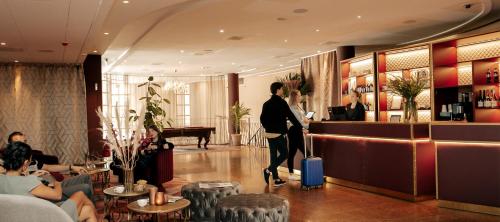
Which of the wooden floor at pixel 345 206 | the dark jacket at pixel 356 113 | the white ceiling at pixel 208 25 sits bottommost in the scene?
the wooden floor at pixel 345 206

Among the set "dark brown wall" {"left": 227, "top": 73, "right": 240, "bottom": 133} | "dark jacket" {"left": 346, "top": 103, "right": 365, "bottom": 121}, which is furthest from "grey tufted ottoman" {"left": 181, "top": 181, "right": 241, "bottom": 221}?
"dark brown wall" {"left": 227, "top": 73, "right": 240, "bottom": 133}

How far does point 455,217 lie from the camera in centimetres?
480

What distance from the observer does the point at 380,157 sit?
6035 mm

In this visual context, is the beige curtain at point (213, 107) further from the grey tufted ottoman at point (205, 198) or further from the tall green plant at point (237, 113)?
the grey tufted ottoman at point (205, 198)

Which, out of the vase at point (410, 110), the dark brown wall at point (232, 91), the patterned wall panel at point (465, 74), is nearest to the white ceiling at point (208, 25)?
the patterned wall panel at point (465, 74)

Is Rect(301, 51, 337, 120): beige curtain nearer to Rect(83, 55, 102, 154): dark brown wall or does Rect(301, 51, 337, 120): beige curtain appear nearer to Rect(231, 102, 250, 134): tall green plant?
Rect(231, 102, 250, 134): tall green plant

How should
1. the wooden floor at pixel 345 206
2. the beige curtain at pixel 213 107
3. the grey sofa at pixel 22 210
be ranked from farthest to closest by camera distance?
1. the beige curtain at pixel 213 107
2. the wooden floor at pixel 345 206
3. the grey sofa at pixel 22 210

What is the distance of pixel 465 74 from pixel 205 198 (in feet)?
20.2

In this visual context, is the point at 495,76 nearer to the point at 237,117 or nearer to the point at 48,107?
the point at 48,107

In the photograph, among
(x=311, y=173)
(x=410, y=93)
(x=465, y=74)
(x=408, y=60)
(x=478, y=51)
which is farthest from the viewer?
(x=408, y=60)

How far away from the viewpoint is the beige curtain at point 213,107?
19.2 meters

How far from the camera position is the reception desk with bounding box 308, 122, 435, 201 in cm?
556

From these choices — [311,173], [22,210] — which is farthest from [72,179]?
[311,173]

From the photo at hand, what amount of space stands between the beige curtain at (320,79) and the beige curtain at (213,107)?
6209 mm
